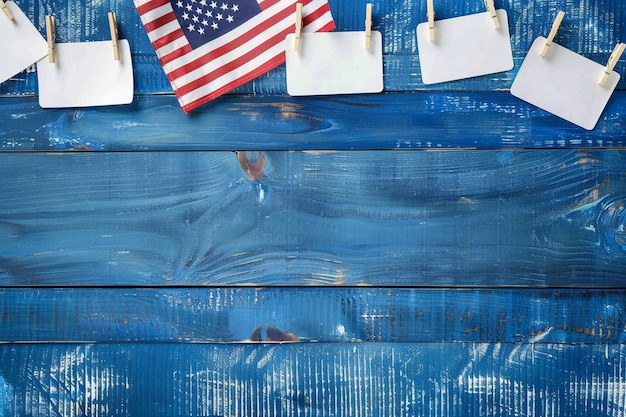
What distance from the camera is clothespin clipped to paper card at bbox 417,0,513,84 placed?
0.95 meters

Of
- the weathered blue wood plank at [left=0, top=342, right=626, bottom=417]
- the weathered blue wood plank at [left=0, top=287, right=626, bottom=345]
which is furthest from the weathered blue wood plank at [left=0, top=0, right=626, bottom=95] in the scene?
the weathered blue wood plank at [left=0, top=342, right=626, bottom=417]

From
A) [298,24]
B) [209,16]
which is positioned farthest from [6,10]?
[298,24]

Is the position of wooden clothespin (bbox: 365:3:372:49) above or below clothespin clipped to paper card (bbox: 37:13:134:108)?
above

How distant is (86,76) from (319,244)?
48 cm

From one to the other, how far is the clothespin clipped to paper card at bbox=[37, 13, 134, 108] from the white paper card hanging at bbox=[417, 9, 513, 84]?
0.49 meters

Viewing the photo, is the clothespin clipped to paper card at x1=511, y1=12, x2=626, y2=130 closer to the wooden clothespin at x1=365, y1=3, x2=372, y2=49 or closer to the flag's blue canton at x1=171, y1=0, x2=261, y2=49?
the wooden clothespin at x1=365, y1=3, x2=372, y2=49

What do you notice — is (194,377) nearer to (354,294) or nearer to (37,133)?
(354,294)

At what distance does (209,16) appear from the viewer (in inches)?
36.9

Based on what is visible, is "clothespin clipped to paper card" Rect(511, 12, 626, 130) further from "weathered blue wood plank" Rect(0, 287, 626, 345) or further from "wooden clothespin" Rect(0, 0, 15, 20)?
"wooden clothespin" Rect(0, 0, 15, 20)

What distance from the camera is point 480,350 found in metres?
0.98

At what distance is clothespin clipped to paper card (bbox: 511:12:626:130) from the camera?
95 cm

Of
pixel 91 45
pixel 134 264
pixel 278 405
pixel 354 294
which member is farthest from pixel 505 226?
pixel 91 45

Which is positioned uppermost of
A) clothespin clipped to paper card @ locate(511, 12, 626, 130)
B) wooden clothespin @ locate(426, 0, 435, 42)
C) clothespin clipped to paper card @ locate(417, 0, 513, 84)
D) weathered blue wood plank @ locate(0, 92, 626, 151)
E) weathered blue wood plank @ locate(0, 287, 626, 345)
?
wooden clothespin @ locate(426, 0, 435, 42)

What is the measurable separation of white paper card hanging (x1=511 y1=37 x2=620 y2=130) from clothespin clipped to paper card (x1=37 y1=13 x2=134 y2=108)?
0.67 meters
